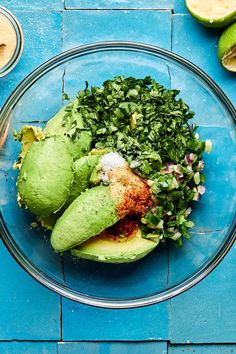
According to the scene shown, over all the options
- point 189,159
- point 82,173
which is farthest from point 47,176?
point 189,159

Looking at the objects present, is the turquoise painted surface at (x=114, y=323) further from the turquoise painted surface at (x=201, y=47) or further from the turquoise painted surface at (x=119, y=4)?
the turquoise painted surface at (x=119, y=4)

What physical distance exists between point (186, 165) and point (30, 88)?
1.31ft

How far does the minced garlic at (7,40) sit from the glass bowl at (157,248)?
0.49ft

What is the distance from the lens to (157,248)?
1.48 metres

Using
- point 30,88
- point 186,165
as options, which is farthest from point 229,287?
point 30,88

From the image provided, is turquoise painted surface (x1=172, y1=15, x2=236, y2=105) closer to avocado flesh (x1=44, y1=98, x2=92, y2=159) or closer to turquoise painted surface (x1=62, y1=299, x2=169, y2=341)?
avocado flesh (x1=44, y1=98, x2=92, y2=159)

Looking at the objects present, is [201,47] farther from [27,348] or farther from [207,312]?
[27,348]

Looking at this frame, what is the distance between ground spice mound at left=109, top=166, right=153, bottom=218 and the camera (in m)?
1.32

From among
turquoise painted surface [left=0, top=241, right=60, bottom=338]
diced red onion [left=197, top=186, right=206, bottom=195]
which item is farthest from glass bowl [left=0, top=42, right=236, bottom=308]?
turquoise painted surface [left=0, top=241, right=60, bottom=338]

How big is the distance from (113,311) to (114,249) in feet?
1.13

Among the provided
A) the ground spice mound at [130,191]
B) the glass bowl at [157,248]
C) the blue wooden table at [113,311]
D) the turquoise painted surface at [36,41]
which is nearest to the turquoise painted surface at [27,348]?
the blue wooden table at [113,311]

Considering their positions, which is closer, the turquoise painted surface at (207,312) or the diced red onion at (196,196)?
the diced red onion at (196,196)

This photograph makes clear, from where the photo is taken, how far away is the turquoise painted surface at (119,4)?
5.46 feet

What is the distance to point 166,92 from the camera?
1464 millimetres
